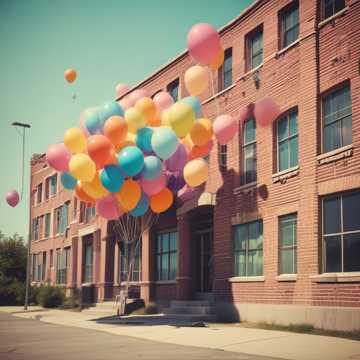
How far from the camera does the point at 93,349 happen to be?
11.5 m

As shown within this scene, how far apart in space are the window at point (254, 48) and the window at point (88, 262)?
1728cm

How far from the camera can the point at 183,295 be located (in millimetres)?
21891

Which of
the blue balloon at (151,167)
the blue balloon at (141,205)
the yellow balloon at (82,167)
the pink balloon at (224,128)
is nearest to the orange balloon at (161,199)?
the blue balloon at (141,205)

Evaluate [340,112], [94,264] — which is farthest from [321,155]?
[94,264]

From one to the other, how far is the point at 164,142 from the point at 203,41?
2764mm

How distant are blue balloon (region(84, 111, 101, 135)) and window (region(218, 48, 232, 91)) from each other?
7063 mm

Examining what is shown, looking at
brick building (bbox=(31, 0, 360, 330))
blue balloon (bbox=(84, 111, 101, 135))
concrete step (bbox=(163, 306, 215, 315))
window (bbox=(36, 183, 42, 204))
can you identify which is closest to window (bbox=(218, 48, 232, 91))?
brick building (bbox=(31, 0, 360, 330))

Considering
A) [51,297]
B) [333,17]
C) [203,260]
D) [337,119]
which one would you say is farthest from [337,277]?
[51,297]

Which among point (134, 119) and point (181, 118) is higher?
point (134, 119)

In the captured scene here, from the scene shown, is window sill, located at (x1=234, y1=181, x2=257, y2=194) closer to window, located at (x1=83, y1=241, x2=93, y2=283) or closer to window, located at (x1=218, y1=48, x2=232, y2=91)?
window, located at (x1=218, y1=48, x2=232, y2=91)

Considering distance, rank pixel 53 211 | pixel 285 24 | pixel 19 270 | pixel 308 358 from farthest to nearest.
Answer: pixel 19 270, pixel 53 211, pixel 285 24, pixel 308 358

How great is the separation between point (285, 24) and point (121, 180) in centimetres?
786

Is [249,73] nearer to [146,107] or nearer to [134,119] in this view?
[146,107]

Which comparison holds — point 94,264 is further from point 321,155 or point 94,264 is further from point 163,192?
point 321,155
